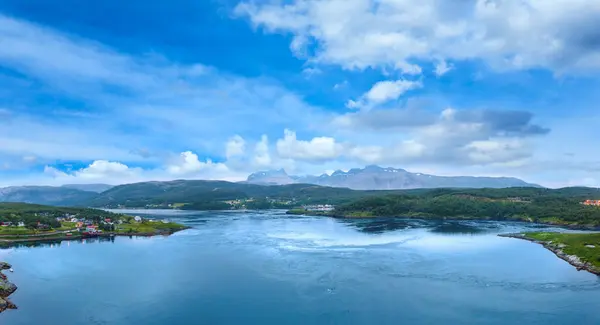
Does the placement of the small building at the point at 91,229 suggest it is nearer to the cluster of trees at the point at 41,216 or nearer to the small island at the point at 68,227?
the small island at the point at 68,227

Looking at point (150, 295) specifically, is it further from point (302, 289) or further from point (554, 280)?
point (554, 280)

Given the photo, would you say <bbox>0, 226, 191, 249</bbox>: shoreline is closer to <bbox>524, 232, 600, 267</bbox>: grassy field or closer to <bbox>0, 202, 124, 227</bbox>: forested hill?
<bbox>0, 202, 124, 227</bbox>: forested hill

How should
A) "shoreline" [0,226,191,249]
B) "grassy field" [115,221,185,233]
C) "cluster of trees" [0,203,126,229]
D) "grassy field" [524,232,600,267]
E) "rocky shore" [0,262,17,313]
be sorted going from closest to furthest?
"rocky shore" [0,262,17,313], "grassy field" [524,232,600,267], "shoreline" [0,226,191,249], "cluster of trees" [0,203,126,229], "grassy field" [115,221,185,233]

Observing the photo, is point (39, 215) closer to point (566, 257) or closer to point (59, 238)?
point (59, 238)

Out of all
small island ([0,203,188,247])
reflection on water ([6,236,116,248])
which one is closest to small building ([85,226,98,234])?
small island ([0,203,188,247])

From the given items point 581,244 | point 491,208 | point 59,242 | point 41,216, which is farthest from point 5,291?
point 491,208
